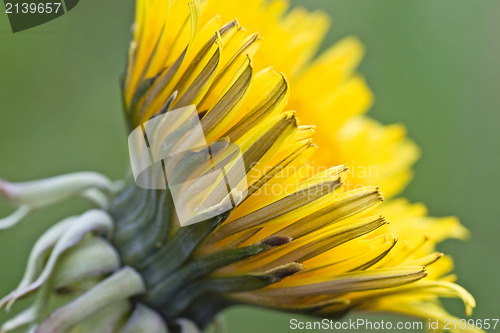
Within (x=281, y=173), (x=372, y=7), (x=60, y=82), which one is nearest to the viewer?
(x=281, y=173)

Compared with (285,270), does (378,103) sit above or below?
above

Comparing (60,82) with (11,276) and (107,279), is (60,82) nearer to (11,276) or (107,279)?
(11,276)

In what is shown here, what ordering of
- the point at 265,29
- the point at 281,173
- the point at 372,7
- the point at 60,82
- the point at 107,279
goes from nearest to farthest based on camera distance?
the point at 281,173 < the point at 107,279 < the point at 265,29 < the point at 60,82 < the point at 372,7

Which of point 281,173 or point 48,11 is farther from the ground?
point 48,11

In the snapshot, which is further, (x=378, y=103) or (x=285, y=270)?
(x=378, y=103)

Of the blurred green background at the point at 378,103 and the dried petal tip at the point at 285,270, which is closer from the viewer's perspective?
the dried petal tip at the point at 285,270

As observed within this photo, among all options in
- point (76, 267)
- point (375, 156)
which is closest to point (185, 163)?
point (76, 267)

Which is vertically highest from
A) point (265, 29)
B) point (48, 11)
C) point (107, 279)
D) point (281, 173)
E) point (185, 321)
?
point (48, 11)

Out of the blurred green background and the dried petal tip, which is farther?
the blurred green background
